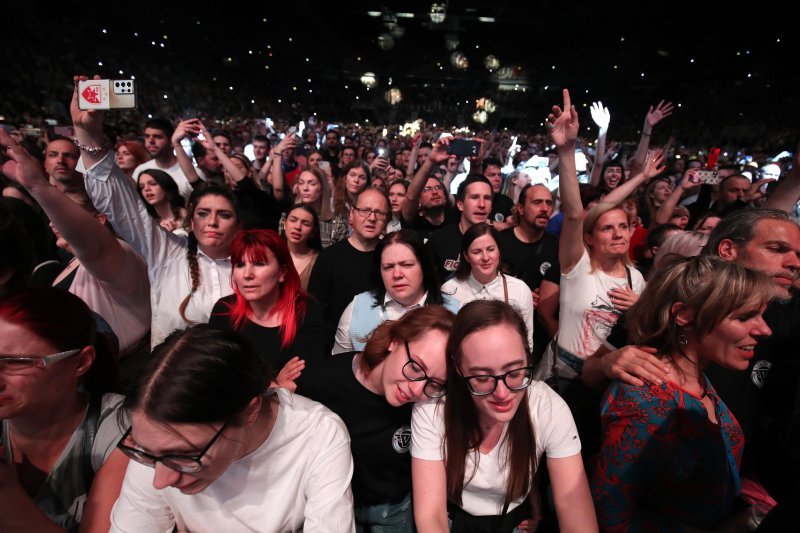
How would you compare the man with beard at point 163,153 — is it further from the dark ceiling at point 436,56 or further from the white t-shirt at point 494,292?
the dark ceiling at point 436,56

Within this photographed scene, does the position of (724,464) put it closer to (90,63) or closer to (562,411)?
(562,411)

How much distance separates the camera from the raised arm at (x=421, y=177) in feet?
13.1

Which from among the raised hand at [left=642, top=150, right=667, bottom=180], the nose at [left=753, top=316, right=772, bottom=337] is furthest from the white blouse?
the raised hand at [left=642, top=150, right=667, bottom=180]

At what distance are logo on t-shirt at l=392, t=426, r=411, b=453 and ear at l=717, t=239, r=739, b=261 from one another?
177 cm

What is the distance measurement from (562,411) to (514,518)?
0.47 metres

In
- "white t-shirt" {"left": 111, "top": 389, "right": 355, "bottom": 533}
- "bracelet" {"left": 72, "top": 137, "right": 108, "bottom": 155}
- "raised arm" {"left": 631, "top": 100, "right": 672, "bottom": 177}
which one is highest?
"raised arm" {"left": 631, "top": 100, "right": 672, "bottom": 177}

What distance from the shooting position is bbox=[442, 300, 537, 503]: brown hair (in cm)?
157

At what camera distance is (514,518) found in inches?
67.1

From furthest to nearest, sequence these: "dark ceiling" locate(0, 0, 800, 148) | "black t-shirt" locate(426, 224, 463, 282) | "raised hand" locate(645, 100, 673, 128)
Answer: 1. "dark ceiling" locate(0, 0, 800, 148)
2. "raised hand" locate(645, 100, 673, 128)
3. "black t-shirt" locate(426, 224, 463, 282)

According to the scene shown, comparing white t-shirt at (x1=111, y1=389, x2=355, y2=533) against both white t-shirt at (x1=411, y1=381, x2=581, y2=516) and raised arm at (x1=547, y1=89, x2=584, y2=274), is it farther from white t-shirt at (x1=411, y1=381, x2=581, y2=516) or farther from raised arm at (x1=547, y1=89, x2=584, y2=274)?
raised arm at (x1=547, y1=89, x2=584, y2=274)

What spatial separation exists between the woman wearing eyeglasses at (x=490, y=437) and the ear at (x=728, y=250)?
130 centimetres

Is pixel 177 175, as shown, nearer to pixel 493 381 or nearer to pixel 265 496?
pixel 265 496

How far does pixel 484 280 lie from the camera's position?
9.72 feet

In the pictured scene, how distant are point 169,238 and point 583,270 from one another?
250cm
